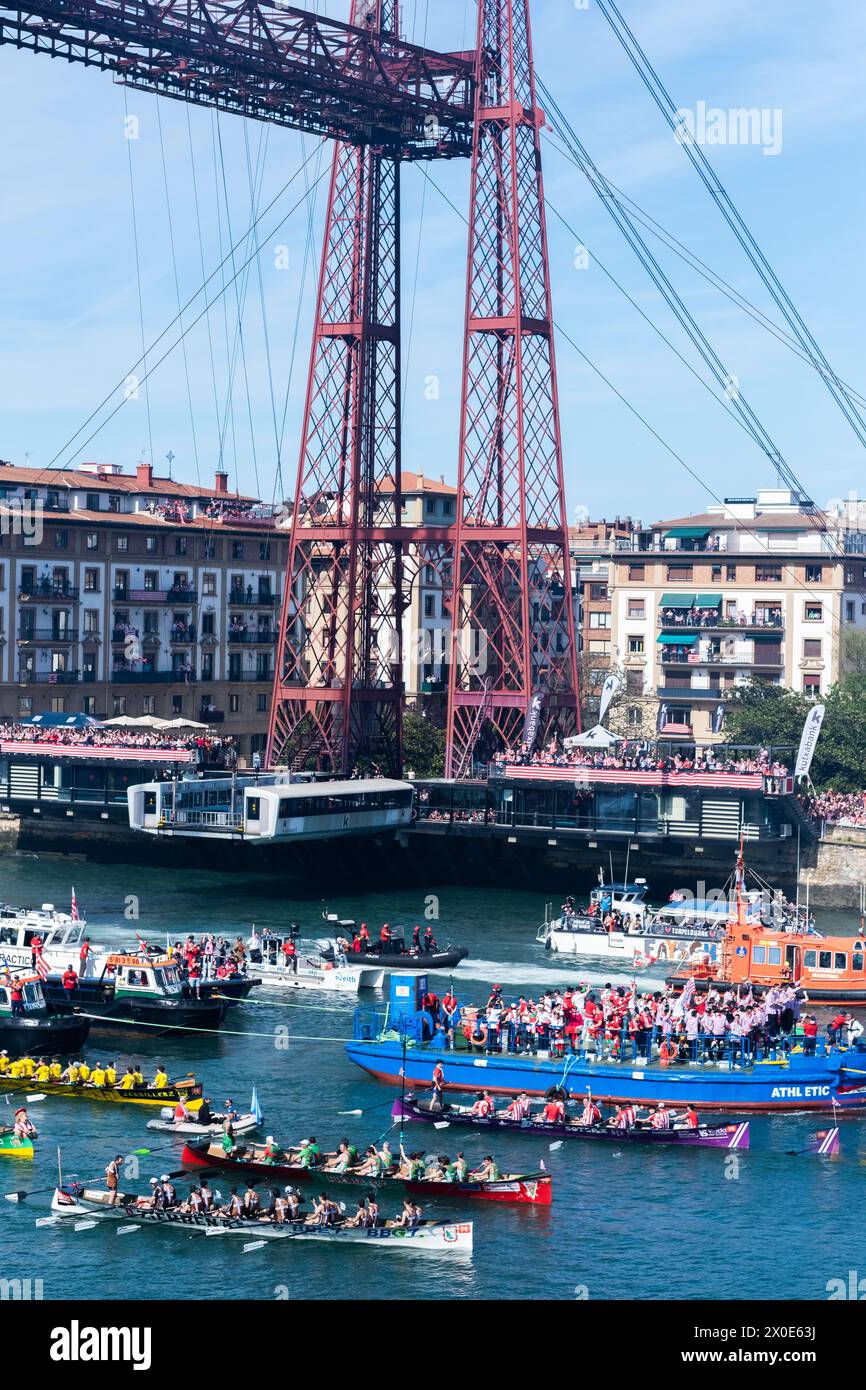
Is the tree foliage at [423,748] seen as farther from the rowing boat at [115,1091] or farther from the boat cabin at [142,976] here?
the rowing boat at [115,1091]

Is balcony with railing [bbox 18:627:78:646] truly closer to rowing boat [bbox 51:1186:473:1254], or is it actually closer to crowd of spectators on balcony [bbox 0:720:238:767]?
crowd of spectators on balcony [bbox 0:720:238:767]

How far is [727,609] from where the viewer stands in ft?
440

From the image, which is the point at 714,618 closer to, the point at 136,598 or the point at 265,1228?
the point at 136,598

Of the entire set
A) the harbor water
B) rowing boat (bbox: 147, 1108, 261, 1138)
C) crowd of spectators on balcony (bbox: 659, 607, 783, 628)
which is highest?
crowd of spectators on balcony (bbox: 659, 607, 783, 628)

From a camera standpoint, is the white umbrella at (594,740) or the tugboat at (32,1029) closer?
the tugboat at (32,1029)

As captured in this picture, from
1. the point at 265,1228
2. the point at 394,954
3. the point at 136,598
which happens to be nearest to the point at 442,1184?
the point at 265,1228

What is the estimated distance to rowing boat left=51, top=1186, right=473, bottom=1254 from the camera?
45906 millimetres

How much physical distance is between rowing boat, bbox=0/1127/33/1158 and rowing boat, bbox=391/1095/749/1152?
1030 centimetres

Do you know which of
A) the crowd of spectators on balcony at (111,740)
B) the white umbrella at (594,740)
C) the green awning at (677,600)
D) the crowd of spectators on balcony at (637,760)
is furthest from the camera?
the green awning at (677,600)

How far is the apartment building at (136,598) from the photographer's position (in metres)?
115

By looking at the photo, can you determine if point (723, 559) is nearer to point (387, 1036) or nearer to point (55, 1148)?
point (387, 1036)

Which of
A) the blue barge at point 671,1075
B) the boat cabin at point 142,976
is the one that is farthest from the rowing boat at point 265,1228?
the boat cabin at point 142,976

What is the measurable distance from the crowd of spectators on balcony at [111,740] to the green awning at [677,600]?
133 feet

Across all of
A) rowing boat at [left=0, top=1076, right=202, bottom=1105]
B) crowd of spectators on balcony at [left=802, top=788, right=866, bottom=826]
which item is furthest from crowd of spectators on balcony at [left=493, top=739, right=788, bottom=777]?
rowing boat at [left=0, top=1076, right=202, bottom=1105]
